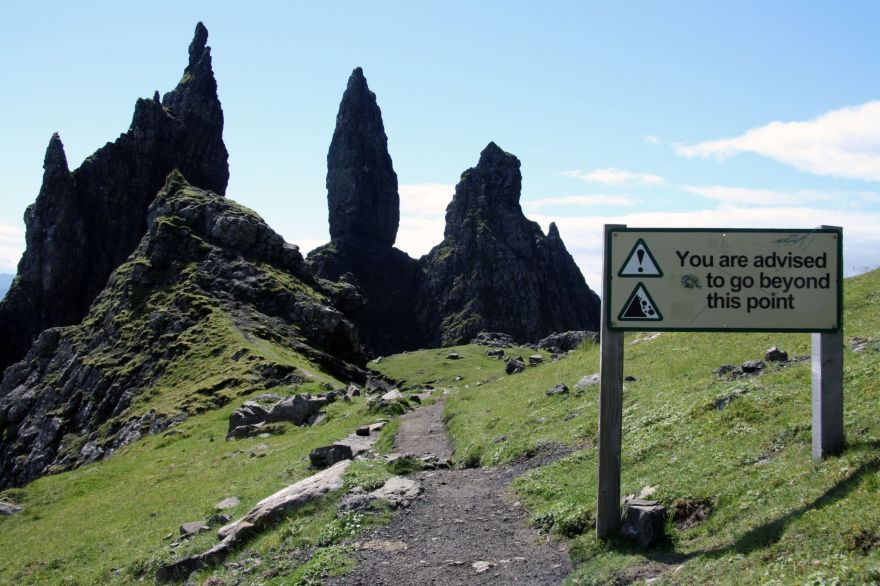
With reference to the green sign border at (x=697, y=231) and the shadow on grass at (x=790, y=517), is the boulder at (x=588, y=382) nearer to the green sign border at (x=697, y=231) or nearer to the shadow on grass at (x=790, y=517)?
the green sign border at (x=697, y=231)

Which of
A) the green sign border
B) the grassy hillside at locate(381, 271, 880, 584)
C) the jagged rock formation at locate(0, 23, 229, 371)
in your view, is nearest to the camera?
the grassy hillside at locate(381, 271, 880, 584)

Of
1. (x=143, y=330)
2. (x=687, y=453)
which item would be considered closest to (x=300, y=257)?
(x=143, y=330)

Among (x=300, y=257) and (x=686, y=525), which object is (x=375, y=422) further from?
(x=300, y=257)

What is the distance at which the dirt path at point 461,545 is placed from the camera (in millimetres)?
13016

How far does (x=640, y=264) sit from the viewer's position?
43.2 feet

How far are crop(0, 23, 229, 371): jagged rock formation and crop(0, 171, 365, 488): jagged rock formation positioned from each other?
2067 inches

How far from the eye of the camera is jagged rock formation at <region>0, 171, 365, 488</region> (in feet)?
238

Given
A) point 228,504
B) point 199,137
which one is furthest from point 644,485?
point 199,137

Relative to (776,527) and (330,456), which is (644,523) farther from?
(330,456)

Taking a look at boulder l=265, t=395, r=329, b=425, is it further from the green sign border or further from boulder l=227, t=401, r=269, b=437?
the green sign border

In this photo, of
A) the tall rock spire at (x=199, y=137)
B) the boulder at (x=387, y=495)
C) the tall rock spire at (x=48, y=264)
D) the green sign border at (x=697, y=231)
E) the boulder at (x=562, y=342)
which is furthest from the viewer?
the tall rock spire at (x=199, y=137)

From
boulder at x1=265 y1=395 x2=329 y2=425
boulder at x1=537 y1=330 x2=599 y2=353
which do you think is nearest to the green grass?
boulder at x1=265 y1=395 x2=329 y2=425

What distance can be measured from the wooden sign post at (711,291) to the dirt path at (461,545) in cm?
159

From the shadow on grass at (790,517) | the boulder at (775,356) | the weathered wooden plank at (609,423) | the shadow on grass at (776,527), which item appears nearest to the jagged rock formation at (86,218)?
the boulder at (775,356)
